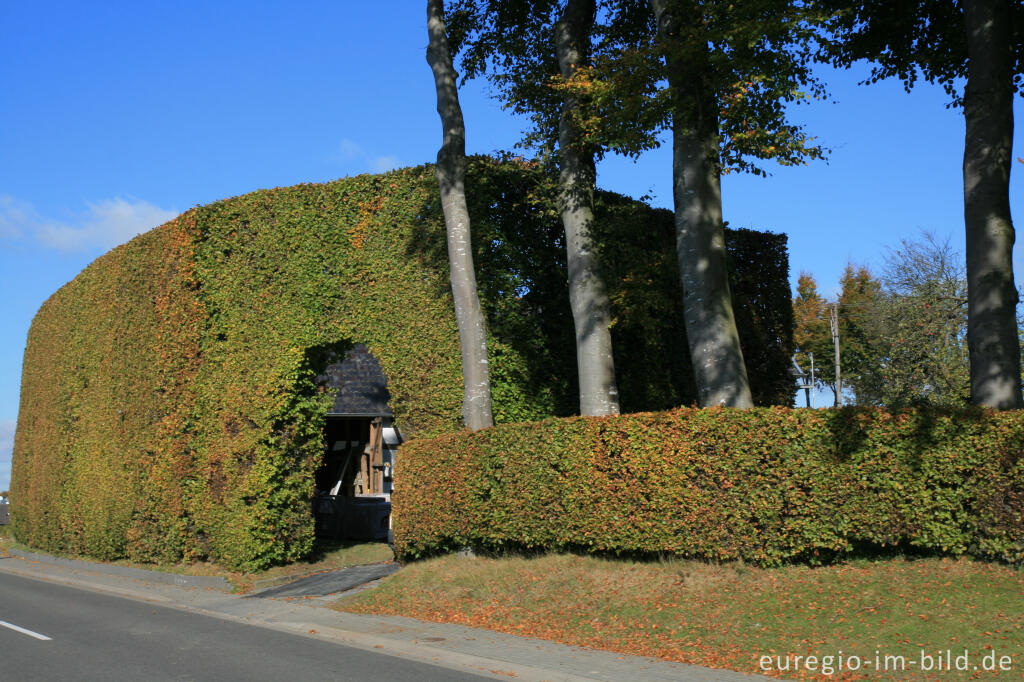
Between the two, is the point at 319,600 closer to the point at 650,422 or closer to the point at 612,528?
the point at 612,528

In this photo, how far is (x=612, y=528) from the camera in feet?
40.6

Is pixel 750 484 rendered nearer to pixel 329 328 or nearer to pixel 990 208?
pixel 990 208

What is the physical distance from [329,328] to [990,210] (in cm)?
1237

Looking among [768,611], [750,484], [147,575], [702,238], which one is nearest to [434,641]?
[768,611]

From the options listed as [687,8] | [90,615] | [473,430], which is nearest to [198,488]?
[90,615]

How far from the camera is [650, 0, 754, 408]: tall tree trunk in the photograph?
41.1 ft

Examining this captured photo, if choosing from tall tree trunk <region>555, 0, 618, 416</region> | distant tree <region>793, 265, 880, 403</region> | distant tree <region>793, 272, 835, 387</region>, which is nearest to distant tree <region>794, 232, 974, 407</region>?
tall tree trunk <region>555, 0, 618, 416</region>

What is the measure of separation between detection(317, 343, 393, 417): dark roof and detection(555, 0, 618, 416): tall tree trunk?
540 inches

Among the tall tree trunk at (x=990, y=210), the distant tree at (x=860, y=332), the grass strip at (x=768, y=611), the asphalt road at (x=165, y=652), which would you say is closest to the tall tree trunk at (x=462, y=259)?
the grass strip at (x=768, y=611)

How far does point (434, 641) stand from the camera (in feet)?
34.2

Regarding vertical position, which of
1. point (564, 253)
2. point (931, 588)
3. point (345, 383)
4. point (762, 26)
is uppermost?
point (762, 26)

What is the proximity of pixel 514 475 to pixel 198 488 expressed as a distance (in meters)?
8.58

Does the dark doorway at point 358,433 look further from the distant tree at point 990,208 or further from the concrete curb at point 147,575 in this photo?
the distant tree at point 990,208

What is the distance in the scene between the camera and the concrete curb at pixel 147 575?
17234 mm
